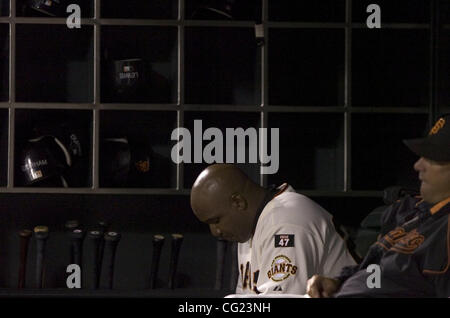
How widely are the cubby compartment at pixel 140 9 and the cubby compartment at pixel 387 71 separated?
0.87 m

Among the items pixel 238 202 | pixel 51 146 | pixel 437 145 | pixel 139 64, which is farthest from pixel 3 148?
pixel 437 145

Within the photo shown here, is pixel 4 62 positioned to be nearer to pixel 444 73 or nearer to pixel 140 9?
pixel 140 9

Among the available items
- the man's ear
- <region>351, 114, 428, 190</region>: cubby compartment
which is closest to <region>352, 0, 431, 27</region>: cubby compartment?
<region>351, 114, 428, 190</region>: cubby compartment

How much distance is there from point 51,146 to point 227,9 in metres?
0.96

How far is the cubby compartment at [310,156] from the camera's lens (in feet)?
11.6

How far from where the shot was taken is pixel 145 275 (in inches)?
142

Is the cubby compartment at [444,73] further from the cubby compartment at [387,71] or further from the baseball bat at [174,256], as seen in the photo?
the baseball bat at [174,256]

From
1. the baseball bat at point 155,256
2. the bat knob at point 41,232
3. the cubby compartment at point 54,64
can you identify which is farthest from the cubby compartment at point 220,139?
the bat knob at point 41,232

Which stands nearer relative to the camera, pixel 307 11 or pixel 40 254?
pixel 40 254

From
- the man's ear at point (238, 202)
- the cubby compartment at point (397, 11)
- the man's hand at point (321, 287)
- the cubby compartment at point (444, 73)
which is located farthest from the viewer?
the cubby compartment at point (397, 11)

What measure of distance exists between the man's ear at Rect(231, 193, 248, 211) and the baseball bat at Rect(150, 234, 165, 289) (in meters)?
0.89

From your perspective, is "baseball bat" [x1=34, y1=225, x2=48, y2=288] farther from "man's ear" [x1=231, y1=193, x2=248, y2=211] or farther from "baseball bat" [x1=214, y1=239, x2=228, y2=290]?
"man's ear" [x1=231, y1=193, x2=248, y2=211]

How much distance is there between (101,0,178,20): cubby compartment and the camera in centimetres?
356

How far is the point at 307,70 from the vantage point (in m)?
3.54
